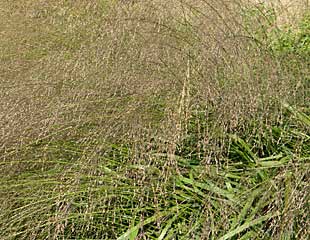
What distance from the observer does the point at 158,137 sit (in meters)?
1.50

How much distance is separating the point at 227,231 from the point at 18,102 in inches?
26.6

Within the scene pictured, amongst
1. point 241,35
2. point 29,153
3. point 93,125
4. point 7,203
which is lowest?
point 7,203

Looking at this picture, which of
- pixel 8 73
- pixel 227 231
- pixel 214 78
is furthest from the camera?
pixel 8 73

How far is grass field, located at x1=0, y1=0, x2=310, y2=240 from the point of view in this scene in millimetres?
1484

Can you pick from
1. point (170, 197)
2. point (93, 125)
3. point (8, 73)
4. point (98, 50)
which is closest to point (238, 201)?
point (170, 197)

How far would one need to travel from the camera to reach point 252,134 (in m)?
1.70

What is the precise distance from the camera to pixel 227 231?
58.9 inches

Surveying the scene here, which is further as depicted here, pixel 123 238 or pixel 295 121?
pixel 295 121

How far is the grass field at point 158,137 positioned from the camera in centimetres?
148

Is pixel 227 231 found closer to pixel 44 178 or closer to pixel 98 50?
pixel 44 178

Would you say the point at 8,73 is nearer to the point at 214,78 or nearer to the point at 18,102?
the point at 18,102

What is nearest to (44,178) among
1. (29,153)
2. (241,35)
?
(29,153)

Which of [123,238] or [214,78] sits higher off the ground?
[214,78]

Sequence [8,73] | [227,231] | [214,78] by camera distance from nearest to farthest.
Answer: [227,231] < [214,78] < [8,73]
